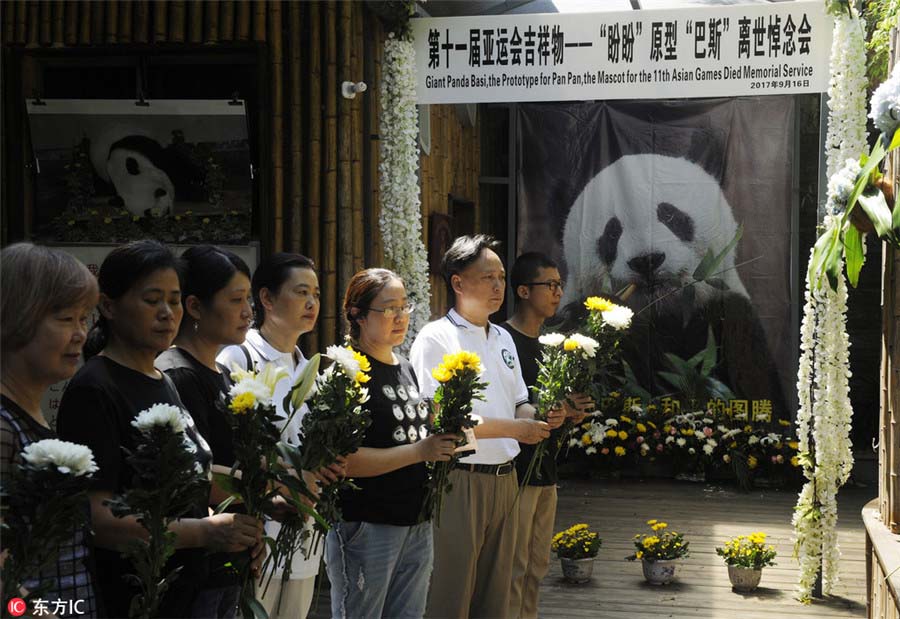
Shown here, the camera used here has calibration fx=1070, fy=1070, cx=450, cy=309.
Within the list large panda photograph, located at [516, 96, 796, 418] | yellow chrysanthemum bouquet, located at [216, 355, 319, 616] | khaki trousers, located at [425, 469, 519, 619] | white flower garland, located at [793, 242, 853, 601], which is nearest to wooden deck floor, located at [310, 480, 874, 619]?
white flower garland, located at [793, 242, 853, 601]

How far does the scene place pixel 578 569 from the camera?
21.0ft

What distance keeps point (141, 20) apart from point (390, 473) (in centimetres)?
349

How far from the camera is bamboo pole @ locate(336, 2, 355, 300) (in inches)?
237

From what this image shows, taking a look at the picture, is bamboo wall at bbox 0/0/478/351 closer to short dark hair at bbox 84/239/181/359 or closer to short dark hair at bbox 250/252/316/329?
short dark hair at bbox 250/252/316/329

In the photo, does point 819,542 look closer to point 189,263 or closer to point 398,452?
point 398,452

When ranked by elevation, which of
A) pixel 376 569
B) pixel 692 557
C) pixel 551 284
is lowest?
pixel 692 557

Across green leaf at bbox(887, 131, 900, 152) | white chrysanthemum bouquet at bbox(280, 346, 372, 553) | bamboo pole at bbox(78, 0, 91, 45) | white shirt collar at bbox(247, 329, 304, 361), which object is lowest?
white chrysanthemum bouquet at bbox(280, 346, 372, 553)

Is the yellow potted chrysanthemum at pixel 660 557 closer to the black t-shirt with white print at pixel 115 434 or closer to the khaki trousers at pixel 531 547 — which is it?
the khaki trousers at pixel 531 547

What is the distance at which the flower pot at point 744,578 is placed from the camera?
617 centimetres

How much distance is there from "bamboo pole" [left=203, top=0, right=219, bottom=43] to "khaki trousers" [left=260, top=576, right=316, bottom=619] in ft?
11.7

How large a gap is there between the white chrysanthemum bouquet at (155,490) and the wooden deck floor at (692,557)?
11.0ft

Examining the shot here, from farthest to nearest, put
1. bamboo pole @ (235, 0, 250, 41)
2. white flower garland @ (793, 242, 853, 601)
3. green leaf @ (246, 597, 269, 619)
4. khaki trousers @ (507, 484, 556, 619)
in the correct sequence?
1. bamboo pole @ (235, 0, 250, 41)
2. white flower garland @ (793, 242, 853, 601)
3. khaki trousers @ (507, 484, 556, 619)
4. green leaf @ (246, 597, 269, 619)

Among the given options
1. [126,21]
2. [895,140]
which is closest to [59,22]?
[126,21]

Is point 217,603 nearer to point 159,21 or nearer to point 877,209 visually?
point 877,209
